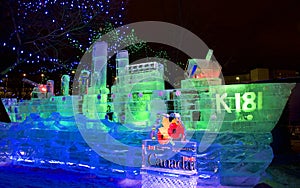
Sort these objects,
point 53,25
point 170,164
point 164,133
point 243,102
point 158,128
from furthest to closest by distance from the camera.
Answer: point 53,25, point 243,102, point 158,128, point 164,133, point 170,164

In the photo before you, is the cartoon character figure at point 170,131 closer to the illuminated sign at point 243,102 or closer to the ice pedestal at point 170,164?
the ice pedestal at point 170,164

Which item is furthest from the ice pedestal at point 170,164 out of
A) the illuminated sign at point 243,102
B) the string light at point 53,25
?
the string light at point 53,25

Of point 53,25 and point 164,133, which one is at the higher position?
point 53,25

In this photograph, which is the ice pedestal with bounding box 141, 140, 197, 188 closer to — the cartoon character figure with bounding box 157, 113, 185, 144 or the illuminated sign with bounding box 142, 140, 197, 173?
the illuminated sign with bounding box 142, 140, 197, 173

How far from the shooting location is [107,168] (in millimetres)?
5363

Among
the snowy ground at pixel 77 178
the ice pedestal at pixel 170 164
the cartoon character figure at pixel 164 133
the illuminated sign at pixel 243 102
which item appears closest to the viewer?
the ice pedestal at pixel 170 164

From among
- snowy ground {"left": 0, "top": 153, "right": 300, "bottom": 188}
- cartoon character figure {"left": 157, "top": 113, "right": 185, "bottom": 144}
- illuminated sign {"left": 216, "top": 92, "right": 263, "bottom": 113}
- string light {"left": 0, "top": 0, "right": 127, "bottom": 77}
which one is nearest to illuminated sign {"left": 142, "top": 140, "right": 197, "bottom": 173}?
cartoon character figure {"left": 157, "top": 113, "right": 185, "bottom": 144}

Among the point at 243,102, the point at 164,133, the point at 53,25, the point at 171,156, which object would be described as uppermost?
the point at 53,25

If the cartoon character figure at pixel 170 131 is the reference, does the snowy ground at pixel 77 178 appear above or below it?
below

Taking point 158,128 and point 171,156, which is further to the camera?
point 158,128

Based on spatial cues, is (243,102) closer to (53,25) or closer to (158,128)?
(158,128)

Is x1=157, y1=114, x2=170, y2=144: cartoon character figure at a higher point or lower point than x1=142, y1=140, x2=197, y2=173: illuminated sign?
higher

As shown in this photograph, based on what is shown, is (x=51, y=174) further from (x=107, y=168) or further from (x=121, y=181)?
(x=121, y=181)

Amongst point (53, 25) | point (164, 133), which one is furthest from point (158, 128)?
point (53, 25)
